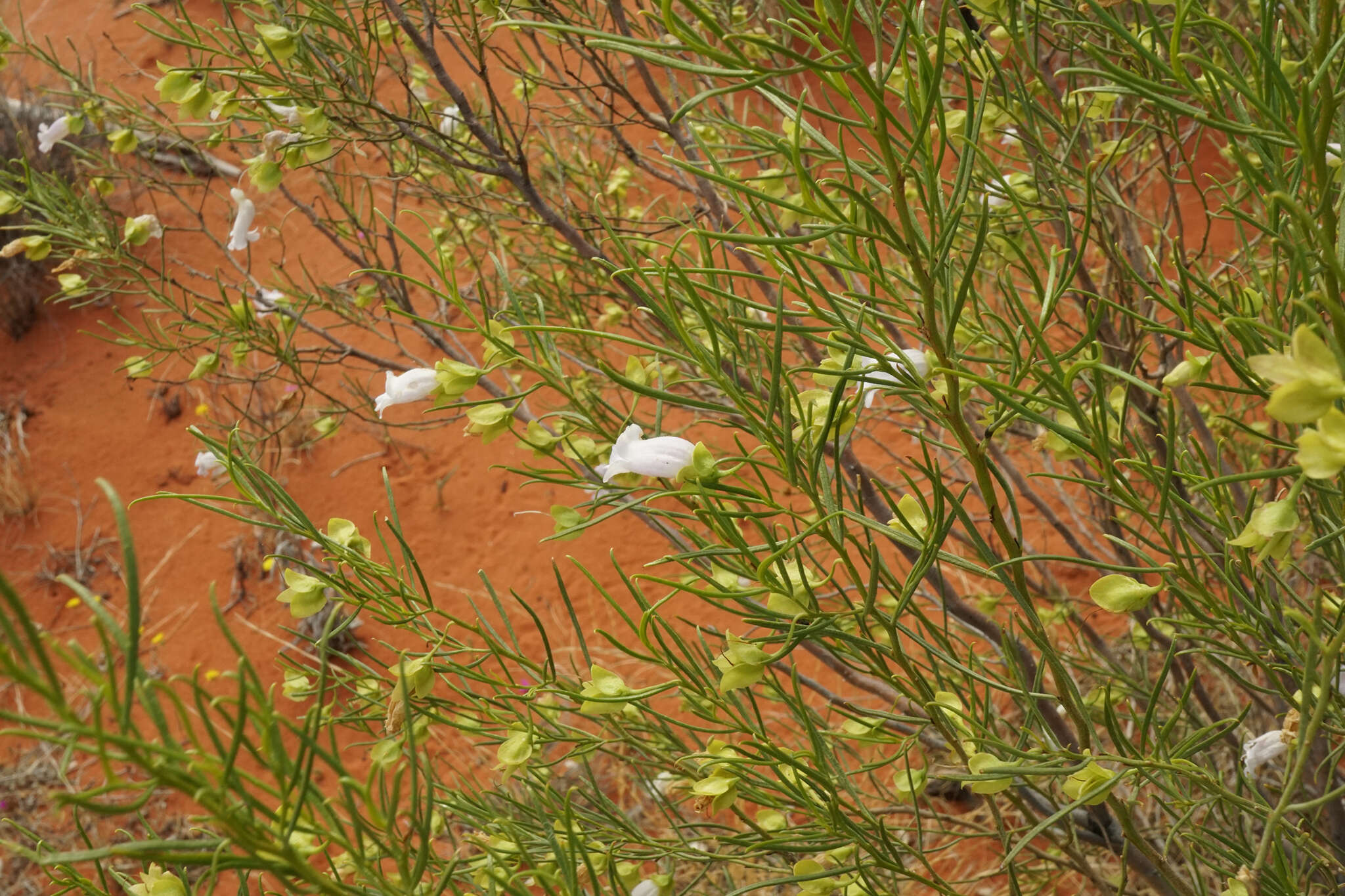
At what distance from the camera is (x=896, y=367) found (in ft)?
2.19

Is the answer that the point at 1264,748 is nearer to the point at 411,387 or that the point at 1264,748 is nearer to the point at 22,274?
the point at 411,387

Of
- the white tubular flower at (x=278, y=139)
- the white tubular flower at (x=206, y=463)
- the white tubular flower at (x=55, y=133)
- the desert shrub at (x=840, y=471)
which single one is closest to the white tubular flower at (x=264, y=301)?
the desert shrub at (x=840, y=471)

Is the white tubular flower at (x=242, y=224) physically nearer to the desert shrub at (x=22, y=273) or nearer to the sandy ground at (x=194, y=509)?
the sandy ground at (x=194, y=509)

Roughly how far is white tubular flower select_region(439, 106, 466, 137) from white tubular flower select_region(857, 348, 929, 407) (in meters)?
0.61

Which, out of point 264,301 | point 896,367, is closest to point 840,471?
point 896,367

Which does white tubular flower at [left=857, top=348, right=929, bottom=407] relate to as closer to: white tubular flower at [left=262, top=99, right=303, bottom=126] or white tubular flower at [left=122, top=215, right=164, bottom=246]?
white tubular flower at [left=262, top=99, right=303, bottom=126]

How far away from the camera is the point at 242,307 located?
144 cm

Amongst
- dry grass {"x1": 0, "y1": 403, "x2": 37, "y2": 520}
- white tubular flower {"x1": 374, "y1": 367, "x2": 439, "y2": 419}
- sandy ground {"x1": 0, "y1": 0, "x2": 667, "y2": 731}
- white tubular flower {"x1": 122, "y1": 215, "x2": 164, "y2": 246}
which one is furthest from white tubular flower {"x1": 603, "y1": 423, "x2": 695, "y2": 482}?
Result: dry grass {"x1": 0, "y1": 403, "x2": 37, "y2": 520}

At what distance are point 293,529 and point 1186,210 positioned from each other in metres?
3.44

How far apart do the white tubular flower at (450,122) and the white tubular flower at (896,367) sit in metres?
0.61

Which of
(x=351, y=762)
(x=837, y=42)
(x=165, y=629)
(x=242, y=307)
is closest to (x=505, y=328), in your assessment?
(x=837, y=42)

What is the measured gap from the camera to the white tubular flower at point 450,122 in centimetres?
137

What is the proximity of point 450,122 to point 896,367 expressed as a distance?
A: 54.4 inches

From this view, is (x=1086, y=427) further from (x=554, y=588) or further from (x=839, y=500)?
(x=554, y=588)
